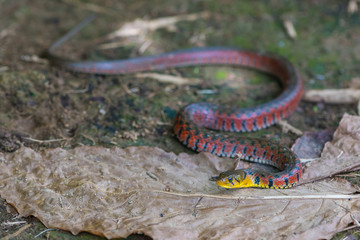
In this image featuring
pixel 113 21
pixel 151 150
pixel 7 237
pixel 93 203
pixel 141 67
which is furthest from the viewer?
pixel 113 21

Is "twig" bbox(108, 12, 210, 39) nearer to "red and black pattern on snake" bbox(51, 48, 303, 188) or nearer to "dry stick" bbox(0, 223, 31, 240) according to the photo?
"red and black pattern on snake" bbox(51, 48, 303, 188)

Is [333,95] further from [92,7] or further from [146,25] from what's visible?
[92,7]

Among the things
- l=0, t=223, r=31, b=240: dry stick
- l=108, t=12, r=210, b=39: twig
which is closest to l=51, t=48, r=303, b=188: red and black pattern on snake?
l=108, t=12, r=210, b=39: twig

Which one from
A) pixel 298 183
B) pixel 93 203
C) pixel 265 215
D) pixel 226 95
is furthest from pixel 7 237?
pixel 226 95

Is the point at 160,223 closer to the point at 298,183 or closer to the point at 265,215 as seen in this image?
the point at 265,215

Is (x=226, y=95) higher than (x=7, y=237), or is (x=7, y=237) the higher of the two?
(x=226, y=95)

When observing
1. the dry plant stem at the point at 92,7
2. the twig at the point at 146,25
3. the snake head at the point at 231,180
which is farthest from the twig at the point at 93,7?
the snake head at the point at 231,180

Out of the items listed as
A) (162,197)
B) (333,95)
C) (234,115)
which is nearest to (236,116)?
(234,115)
